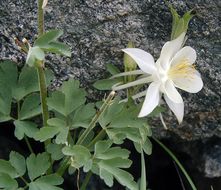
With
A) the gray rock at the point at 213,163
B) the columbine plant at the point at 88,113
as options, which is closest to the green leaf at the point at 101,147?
the columbine plant at the point at 88,113

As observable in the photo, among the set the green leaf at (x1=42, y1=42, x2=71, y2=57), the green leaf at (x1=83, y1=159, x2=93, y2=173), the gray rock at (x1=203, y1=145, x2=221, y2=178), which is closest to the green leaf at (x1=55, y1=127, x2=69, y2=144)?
the green leaf at (x1=83, y1=159, x2=93, y2=173)

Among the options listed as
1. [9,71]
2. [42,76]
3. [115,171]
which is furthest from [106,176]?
[9,71]

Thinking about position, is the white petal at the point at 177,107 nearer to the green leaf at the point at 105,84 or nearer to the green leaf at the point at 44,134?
the green leaf at the point at 105,84

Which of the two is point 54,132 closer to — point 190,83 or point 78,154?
point 78,154

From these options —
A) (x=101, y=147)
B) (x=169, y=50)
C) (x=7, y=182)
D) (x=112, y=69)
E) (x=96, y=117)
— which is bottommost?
(x=7, y=182)

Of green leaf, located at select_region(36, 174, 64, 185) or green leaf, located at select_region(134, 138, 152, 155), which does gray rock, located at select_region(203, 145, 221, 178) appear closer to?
green leaf, located at select_region(134, 138, 152, 155)

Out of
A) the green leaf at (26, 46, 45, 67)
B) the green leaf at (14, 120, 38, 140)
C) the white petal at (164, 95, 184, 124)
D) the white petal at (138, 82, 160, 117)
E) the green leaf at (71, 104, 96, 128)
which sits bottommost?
the green leaf at (14, 120, 38, 140)
